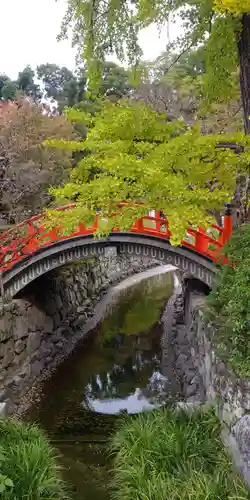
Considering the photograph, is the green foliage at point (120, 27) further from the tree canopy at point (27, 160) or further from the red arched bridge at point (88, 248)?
the tree canopy at point (27, 160)

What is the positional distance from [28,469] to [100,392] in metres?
6.23

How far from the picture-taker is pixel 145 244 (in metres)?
12.9

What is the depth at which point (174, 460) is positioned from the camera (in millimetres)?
6805

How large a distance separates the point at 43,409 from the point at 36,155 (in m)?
10.9

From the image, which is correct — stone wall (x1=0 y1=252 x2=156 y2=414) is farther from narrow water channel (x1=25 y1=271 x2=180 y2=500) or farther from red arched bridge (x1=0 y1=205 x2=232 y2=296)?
red arched bridge (x1=0 y1=205 x2=232 y2=296)

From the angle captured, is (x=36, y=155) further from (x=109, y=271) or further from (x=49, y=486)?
(x=49, y=486)

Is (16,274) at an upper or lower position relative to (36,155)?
lower

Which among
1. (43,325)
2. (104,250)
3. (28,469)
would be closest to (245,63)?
(104,250)

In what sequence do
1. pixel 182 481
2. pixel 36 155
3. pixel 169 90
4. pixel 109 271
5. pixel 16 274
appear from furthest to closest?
pixel 109 271, pixel 169 90, pixel 36 155, pixel 16 274, pixel 182 481

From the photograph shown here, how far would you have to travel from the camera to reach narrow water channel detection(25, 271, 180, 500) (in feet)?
28.5

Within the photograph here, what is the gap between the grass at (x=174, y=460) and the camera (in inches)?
234

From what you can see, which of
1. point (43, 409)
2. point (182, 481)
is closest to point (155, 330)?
point (43, 409)

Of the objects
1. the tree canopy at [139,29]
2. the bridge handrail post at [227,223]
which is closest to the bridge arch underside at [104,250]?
the bridge handrail post at [227,223]

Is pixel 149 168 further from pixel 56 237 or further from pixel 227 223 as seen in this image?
pixel 56 237
